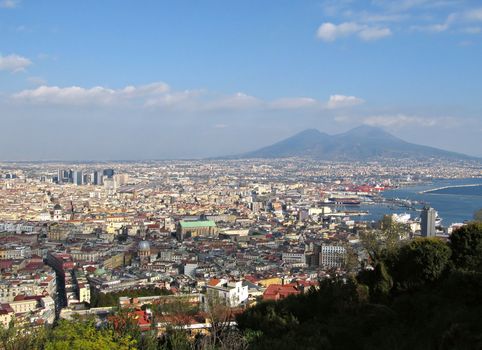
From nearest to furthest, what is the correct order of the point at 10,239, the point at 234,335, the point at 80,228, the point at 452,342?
the point at 452,342
the point at 234,335
the point at 10,239
the point at 80,228

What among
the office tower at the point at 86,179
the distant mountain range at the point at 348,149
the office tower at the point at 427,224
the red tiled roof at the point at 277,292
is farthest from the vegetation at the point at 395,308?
the distant mountain range at the point at 348,149

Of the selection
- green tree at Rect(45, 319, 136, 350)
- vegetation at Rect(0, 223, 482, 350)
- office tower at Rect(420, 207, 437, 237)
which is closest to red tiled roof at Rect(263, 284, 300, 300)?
vegetation at Rect(0, 223, 482, 350)

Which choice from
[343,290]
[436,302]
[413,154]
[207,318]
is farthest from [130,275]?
[413,154]

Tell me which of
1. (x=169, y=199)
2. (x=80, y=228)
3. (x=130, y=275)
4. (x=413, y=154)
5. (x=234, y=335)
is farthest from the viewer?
(x=413, y=154)

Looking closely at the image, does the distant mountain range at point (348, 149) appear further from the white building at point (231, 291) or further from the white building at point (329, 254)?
the white building at point (231, 291)

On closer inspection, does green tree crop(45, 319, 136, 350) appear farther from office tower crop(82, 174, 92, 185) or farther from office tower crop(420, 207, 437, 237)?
office tower crop(82, 174, 92, 185)

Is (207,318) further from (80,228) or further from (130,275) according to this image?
(80,228)

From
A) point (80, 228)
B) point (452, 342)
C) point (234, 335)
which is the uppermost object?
point (452, 342)
